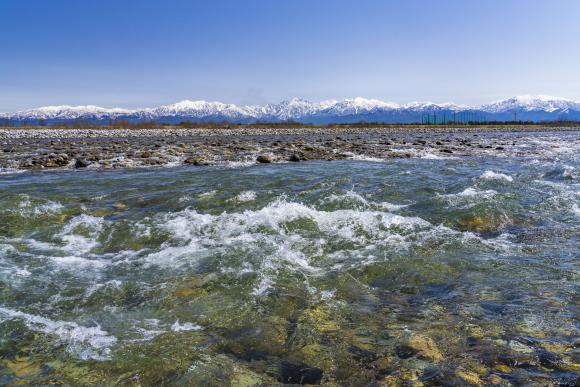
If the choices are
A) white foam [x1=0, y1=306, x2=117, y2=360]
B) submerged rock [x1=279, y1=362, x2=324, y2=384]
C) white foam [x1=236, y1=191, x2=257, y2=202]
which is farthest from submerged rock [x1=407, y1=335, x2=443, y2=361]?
white foam [x1=236, y1=191, x2=257, y2=202]

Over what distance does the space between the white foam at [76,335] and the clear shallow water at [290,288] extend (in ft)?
0.07

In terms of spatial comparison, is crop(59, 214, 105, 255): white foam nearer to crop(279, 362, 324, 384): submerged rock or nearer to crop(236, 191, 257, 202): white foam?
crop(236, 191, 257, 202): white foam

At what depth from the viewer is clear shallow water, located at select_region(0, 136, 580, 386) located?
387cm

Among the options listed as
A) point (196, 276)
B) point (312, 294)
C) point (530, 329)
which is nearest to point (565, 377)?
point (530, 329)

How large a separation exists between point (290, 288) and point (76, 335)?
104 inches

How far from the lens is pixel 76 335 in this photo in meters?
4.41

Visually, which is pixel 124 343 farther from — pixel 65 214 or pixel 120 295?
pixel 65 214

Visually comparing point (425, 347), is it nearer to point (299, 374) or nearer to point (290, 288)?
point (299, 374)

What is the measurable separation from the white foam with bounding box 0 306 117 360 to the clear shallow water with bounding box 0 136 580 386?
2 centimetres

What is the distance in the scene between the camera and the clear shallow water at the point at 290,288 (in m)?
3.87

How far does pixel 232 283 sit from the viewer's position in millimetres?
5930

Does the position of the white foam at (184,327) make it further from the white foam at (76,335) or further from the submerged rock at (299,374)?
the submerged rock at (299,374)

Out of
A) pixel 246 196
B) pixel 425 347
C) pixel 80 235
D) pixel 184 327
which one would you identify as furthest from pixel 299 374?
pixel 246 196

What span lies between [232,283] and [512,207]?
306 inches
